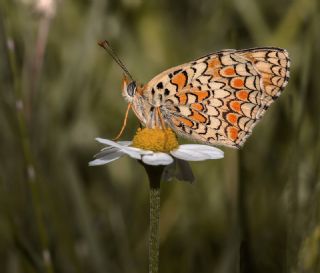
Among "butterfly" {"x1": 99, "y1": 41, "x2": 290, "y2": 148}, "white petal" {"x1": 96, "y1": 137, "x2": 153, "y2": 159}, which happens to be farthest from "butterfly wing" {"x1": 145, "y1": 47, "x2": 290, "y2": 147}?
"white petal" {"x1": 96, "y1": 137, "x2": 153, "y2": 159}

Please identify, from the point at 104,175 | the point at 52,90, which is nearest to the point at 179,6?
the point at 52,90

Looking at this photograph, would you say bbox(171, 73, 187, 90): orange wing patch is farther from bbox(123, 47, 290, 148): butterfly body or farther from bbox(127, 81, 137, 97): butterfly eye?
bbox(127, 81, 137, 97): butterfly eye

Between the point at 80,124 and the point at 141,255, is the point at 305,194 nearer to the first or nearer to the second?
the point at 141,255

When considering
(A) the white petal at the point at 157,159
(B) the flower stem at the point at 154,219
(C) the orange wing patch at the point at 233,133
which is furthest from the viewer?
(C) the orange wing patch at the point at 233,133

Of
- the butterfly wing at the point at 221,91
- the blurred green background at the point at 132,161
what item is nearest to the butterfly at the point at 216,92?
the butterfly wing at the point at 221,91

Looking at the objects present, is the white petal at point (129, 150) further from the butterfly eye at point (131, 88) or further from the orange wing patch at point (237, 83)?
the orange wing patch at point (237, 83)

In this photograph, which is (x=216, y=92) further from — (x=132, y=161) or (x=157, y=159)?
(x=132, y=161)
